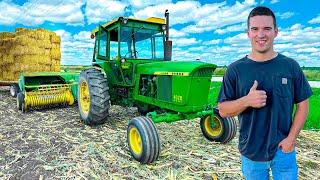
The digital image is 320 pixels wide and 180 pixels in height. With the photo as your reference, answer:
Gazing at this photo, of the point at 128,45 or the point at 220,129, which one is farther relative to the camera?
the point at 128,45

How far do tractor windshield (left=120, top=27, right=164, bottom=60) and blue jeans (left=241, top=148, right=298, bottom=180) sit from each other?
18.2ft

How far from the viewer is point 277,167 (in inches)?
97.8

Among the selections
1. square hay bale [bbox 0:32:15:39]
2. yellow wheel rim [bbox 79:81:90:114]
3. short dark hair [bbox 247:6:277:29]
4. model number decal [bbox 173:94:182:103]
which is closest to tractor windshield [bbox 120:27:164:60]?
yellow wheel rim [bbox 79:81:90:114]

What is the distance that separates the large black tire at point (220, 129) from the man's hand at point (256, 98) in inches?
162

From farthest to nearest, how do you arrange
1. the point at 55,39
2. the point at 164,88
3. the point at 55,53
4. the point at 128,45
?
the point at 55,39 < the point at 55,53 < the point at 128,45 < the point at 164,88

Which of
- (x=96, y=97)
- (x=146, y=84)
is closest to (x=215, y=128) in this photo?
(x=146, y=84)

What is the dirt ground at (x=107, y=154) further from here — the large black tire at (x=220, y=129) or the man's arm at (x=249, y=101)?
the man's arm at (x=249, y=101)

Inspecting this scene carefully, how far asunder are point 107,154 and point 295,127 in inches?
154

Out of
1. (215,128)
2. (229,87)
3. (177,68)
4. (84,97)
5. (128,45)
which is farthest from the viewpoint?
(84,97)

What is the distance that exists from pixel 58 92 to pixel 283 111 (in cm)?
903

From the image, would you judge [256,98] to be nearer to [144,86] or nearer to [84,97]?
[144,86]

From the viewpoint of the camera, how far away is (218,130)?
673cm

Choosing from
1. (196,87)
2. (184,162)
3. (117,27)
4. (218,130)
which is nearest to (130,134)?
(184,162)

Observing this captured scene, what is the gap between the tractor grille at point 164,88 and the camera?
6.41 meters
